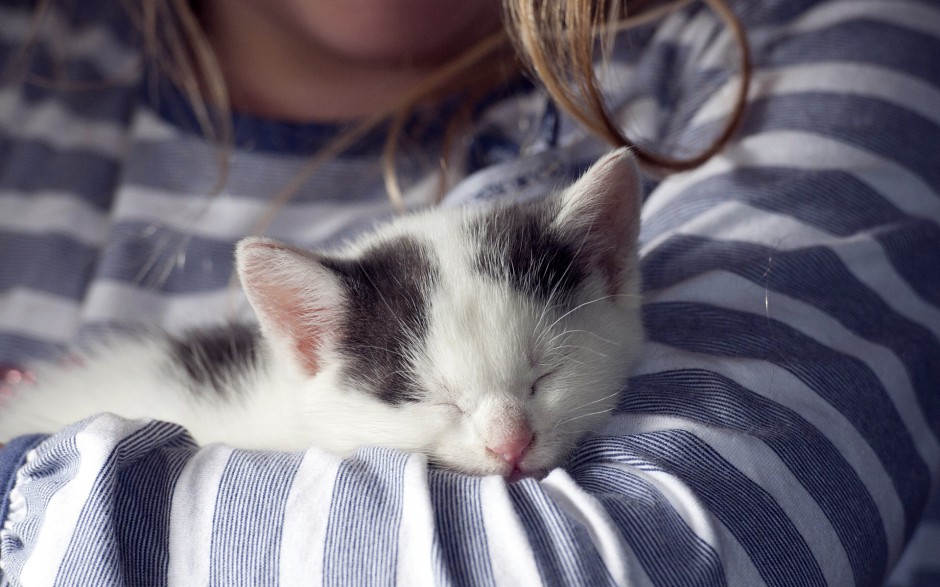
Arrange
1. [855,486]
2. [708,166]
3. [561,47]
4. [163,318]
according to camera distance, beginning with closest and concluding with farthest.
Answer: [855,486] < [561,47] < [708,166] < [163,318]

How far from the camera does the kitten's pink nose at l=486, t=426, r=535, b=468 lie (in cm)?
73

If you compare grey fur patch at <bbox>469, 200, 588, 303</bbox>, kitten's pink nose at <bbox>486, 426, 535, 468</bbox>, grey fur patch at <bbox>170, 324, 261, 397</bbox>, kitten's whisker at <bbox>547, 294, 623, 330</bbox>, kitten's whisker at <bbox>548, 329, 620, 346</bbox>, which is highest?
grey fur patch at <bbox>469, 200, 588, 303</bbox>

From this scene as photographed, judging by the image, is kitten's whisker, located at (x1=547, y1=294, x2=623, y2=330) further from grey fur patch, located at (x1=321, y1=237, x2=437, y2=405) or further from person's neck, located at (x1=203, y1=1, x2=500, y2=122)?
person's neck, located at (x1=203, y1=1, x2=500, y2=122)

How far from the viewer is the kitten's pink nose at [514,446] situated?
729mm

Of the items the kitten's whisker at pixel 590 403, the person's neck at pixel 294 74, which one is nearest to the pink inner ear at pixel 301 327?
the kitten's whisker at pixel 590 403

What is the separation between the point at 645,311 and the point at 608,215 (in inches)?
5.7

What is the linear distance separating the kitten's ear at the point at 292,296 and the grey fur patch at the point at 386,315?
17 millimetres

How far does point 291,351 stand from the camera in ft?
2.89

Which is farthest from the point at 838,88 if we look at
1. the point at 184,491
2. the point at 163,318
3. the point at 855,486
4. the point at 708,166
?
the point at 163,318

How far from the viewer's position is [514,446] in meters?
0.73

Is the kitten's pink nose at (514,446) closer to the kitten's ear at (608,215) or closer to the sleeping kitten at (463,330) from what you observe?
the sleeping kitten at (463,330)

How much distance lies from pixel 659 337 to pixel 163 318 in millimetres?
955

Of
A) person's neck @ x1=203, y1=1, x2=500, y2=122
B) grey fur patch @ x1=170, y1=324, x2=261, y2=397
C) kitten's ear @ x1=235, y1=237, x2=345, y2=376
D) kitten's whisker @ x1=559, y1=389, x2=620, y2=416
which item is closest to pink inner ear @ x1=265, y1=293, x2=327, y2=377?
kitten's ear @ x1=235, y1=237, x2=345, y2=376

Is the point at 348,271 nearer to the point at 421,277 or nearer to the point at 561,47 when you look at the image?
the point at 421,277
